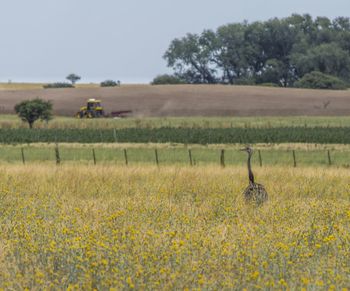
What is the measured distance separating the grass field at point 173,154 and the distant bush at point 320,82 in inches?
2789

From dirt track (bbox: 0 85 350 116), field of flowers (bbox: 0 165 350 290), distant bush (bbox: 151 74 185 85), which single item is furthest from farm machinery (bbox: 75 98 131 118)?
field of flowers (bbox: 0 165 350 290)

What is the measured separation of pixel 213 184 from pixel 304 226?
27.4ft

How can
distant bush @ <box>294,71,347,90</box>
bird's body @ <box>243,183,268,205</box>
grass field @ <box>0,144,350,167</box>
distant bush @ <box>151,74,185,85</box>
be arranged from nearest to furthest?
bird's body @ <box>243,183,268,205</box>
grass field @ <box>0,144,350,167</box>
distant bush @ <box>294,71,347,90</box>
distant bush @ <box>151,74,185,85</box>

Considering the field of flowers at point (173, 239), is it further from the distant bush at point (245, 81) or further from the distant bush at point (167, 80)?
the distant bush at point (167, 80)

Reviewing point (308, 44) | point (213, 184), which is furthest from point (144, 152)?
point (308, 44)

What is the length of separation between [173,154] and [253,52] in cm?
9151

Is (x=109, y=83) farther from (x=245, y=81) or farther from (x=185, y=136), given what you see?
(x=185, y=136)

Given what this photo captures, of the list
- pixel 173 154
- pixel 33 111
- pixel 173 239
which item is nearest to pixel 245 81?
pixel 33 111

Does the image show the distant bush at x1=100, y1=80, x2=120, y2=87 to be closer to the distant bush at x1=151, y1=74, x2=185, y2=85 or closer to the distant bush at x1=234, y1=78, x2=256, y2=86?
the distant bush at x1=151, y1=74, x2=185, y2=85

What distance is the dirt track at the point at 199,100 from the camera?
102 metres

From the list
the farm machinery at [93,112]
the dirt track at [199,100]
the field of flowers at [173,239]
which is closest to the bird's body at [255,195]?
the field of flowers at [173,239]

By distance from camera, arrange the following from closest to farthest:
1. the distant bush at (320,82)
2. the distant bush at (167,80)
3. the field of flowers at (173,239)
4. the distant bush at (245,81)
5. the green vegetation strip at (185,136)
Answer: the field of flowers at (173,239) < the green vegetation strip at (185,136) < the distant bush at (320,82) < the distant bush at (245,81) < the distant bush at (167,80)

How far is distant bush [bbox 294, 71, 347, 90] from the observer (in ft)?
Result: 406

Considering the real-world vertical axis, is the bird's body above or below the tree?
below
